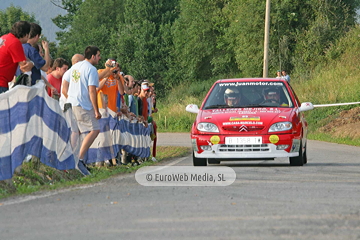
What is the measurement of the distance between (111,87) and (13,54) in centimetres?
410

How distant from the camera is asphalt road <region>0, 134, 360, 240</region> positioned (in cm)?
626

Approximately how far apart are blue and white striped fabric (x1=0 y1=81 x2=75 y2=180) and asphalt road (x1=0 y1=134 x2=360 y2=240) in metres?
0.73

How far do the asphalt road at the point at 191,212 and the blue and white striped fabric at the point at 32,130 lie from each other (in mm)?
730

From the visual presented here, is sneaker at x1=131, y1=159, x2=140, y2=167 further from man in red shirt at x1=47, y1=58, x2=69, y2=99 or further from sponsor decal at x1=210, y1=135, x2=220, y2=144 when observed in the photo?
man in red shirt at x1=47, y1=58, x2=69, y2=99

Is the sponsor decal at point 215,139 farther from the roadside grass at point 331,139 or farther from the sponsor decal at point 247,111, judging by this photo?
the roadside grass at point 331,139

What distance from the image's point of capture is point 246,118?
44.8 feet

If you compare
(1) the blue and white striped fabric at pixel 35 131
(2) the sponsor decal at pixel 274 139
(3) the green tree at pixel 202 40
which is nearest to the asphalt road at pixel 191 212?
(1) the blue and white striped fabric at pixel 35 131

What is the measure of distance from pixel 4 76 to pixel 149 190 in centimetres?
266

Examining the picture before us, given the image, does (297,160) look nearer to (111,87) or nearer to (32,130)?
(111,87)

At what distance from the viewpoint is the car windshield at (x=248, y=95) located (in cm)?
1459

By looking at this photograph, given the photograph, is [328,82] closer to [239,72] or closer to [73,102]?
[239,72]

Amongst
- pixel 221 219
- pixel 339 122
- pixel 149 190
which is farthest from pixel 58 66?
pixel 339 122

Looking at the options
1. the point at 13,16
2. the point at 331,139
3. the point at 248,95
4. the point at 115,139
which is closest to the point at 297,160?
the point at 248,95

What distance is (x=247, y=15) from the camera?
51344mm
